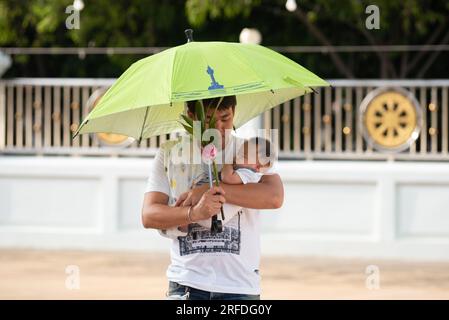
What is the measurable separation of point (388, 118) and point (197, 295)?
7731 millimetres

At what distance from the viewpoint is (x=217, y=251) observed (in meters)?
4.40

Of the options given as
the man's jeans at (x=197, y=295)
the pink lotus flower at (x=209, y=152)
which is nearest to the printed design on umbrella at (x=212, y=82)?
the pink lotus flower at (x=209, y=152)

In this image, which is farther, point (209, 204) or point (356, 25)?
point (356, 25)

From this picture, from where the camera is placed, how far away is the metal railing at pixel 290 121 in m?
11.9

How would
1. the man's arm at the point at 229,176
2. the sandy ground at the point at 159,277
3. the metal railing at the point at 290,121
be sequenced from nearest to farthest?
the man's arm at the point at 229,176 → the sandy ground at the point at 159,277 → the metal railing at the point at 290,121

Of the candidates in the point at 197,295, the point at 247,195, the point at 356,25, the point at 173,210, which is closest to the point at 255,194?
the point at 247,195

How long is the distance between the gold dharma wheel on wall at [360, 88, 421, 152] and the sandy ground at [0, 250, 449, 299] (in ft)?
4.20

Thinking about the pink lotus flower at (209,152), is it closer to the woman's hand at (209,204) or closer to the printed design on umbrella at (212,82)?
the woman's hand at (209,204)

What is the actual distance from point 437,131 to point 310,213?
1672 mm

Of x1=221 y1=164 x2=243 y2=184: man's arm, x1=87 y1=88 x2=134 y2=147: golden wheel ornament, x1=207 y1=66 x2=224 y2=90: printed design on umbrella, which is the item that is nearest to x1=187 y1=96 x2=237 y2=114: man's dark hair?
x1=207 y1=66 x2=224 y2=90: printed design on umbrella

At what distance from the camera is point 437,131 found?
12.1 meters

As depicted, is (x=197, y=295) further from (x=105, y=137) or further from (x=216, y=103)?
(x=105, y=137)

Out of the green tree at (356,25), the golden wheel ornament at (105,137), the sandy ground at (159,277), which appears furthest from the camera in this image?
the green tree at (356,25)
